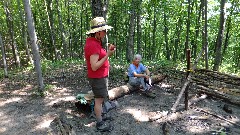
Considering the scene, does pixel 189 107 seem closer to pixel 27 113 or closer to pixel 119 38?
pixel 27 113

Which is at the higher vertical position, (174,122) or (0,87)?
(0,87)

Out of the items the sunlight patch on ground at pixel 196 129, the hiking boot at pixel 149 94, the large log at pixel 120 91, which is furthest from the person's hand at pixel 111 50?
the hiking boot at pixel 149 94

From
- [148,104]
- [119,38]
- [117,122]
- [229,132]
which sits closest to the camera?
[229,132]

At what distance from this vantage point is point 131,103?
691 centimetres

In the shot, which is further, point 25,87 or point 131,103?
point 25,87

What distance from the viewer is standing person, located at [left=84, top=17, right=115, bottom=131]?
4379 millimetres

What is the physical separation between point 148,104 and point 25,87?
15.4ft

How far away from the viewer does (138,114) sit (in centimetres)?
620

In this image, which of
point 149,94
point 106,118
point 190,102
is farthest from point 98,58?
point 190,102

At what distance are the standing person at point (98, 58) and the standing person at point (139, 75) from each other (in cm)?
243

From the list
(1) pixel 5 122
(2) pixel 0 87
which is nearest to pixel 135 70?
(1) pixel 5 122

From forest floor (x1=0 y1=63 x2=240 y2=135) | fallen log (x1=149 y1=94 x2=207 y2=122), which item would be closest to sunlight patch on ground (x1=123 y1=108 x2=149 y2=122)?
forest floor (x1=0 y1=63 x2=240 y2=135)

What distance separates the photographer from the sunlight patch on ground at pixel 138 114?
19.6ft

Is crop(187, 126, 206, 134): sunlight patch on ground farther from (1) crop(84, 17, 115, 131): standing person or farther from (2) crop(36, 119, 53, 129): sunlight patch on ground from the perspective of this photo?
(2) crop(36, 119, 53, 129): sunlight patch on ground
